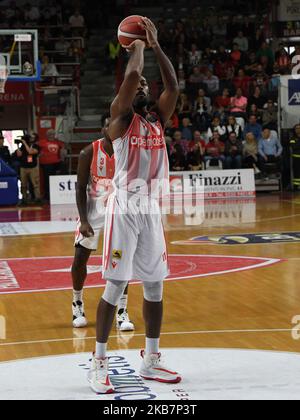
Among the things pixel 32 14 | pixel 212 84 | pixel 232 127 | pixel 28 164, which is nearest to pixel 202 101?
pixel 212 84

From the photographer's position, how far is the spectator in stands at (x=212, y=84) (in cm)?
2486

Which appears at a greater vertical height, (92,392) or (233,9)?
(233,9)

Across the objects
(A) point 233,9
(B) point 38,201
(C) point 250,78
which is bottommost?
(B) point 38,201

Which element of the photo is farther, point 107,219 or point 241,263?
point 241,263

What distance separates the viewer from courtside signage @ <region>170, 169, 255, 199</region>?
2130cm

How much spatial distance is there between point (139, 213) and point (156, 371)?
3.58 ft

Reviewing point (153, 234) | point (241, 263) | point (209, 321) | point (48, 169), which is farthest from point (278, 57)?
point (153, 234)

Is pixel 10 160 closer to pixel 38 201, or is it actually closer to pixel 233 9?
pixel 38 201

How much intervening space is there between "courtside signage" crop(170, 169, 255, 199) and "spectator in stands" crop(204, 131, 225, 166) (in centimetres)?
54

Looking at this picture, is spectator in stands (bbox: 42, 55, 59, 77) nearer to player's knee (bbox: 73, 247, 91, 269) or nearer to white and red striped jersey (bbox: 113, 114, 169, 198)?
player's knee (bbox: 73, 247, 91, 269)

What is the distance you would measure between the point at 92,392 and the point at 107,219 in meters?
1.18

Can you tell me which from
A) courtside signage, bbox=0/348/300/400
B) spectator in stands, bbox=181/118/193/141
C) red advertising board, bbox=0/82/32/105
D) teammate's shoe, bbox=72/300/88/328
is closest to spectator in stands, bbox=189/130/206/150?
spectator in stands, bbox=181/118/193/141

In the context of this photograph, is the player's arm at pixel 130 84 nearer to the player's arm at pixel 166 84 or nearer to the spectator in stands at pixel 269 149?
the player's arm at pixel 166 84

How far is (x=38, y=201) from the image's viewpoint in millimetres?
21625
